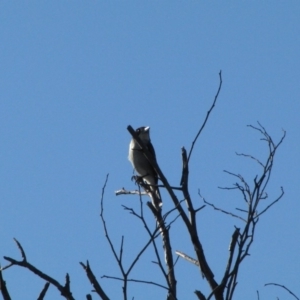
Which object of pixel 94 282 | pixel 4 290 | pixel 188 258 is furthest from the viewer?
pixel 188 258

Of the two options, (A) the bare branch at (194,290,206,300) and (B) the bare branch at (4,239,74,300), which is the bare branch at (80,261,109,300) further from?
(A) the bare branch at (194,290,206,300)

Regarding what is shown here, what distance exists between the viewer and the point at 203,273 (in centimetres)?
273

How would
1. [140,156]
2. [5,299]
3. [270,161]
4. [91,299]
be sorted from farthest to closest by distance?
[140,156] < [270,161] < [91,299] < [5,299]

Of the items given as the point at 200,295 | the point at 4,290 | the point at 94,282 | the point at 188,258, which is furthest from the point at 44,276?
the point at 188,258

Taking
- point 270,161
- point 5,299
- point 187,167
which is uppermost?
point 270,161

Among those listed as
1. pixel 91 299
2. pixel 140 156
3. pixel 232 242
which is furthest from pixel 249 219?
pixel 140 156

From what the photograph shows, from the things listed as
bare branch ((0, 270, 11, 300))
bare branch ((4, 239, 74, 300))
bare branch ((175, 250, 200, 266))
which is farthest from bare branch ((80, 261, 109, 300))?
bare branch ((175, 250, 200, 266))

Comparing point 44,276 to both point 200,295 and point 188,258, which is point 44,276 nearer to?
point 200,295

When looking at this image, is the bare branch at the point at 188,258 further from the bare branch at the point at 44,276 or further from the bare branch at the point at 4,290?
the bare branch at the point at 4,290

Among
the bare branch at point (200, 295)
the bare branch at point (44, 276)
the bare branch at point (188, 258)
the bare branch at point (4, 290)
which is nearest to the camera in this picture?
the bare branch at point (4, 290)

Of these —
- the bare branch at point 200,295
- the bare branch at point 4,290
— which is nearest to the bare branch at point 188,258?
the bare branch at point 200,295

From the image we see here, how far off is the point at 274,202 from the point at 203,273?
2.42ft

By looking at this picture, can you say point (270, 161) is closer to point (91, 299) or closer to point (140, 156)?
point (91, 299)

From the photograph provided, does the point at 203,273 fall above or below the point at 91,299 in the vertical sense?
above
